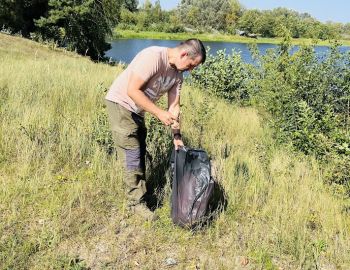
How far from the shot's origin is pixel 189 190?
13.4 feet

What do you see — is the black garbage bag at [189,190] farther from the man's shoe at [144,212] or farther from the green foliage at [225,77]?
the green foliage at [225,77]

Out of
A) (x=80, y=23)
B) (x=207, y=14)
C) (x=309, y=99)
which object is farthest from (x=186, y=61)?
(x=207, y=14)

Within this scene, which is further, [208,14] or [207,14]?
[207,14]

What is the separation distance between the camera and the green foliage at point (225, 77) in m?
12.5

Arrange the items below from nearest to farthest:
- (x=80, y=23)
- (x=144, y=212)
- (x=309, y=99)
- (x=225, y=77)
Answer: (x=144, y=212), (x=309, y=99), (x=225, y=77), (x=80, y=23)

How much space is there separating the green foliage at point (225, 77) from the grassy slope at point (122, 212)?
6273 mm

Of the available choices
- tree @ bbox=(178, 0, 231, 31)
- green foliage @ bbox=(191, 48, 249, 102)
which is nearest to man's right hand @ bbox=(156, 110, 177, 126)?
green foliage @ bbox=(191, 48, 249, 102)

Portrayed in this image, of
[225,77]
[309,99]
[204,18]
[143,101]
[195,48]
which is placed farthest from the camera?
[204,18]

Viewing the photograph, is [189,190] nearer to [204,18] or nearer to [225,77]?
[225,77]

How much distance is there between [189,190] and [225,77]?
29.5 feet

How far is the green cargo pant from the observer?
4160 millimetres

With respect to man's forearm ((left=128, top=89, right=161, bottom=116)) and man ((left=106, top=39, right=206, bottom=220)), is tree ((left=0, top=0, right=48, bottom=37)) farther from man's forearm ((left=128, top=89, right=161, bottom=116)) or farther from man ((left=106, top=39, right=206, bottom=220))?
man's forearm ((left=128, top=89, right=161, bottom=116))

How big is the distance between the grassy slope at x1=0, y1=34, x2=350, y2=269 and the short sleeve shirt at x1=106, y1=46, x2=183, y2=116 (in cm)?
98

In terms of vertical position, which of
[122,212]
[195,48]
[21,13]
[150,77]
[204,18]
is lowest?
[122,212]
